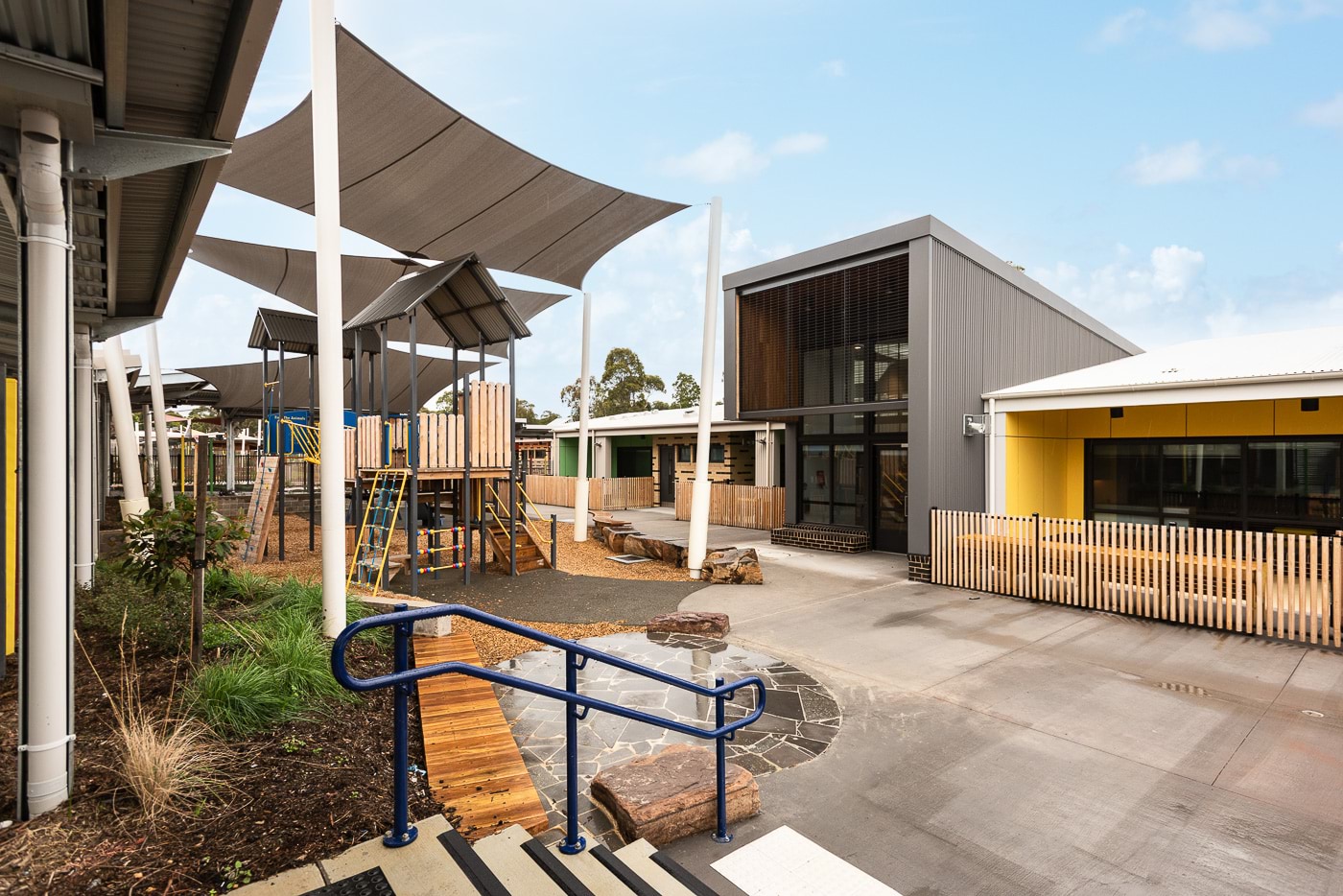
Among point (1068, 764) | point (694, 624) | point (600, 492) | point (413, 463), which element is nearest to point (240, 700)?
point (694, 624)

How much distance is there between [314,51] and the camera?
541cm

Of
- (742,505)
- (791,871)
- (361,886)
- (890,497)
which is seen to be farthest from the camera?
(742,505)

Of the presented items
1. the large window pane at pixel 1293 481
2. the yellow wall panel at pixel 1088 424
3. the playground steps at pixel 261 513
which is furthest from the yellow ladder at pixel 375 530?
the large window pane at pixel 1293 481

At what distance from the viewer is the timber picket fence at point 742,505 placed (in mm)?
18531

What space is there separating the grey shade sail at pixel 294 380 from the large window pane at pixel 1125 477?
52.7 ft

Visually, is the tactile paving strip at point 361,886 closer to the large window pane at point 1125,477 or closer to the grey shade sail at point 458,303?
the grey shade sail at point 458,303

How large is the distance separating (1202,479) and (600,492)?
1743 centimetres

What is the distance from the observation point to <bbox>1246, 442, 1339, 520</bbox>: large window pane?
10.8m

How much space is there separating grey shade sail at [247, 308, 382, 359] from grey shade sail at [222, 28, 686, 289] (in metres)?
3.62

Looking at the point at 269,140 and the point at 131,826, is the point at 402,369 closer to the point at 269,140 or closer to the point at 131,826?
the point at 269,140

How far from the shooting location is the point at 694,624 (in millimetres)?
7738

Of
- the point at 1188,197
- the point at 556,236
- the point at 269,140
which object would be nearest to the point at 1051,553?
the point at 556,236

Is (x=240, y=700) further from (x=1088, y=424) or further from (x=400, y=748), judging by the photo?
(x=1088, y=424)

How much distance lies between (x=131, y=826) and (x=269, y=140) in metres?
8.32
